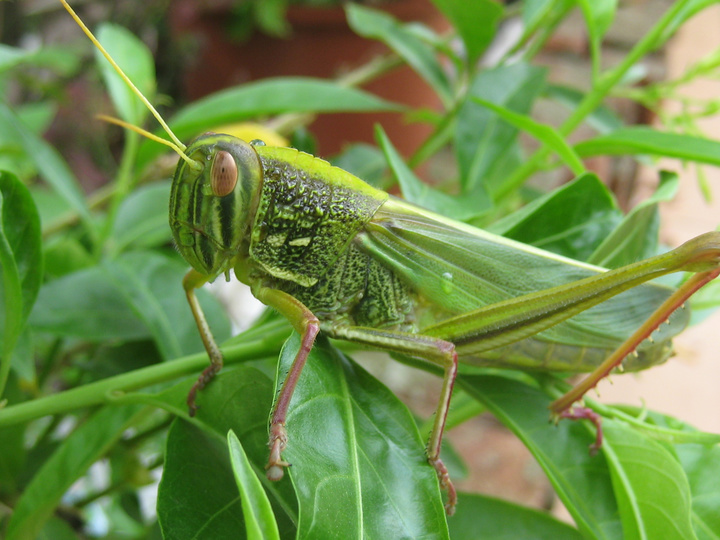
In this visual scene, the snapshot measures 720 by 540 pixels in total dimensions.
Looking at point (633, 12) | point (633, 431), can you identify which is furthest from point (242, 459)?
point (633, 12)

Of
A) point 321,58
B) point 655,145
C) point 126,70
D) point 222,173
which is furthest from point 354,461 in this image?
point 321,58

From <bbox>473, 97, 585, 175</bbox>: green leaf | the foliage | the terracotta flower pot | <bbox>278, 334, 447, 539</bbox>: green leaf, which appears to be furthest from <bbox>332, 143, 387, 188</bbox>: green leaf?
the terracotta flower pot

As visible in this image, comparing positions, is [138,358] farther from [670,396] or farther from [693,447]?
[670,396]

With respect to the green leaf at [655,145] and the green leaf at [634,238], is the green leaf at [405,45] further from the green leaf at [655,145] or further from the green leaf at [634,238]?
the green leaf at [634,238]

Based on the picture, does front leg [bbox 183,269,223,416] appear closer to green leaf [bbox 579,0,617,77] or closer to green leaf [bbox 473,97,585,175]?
green leaf [bbox 473,97,585,175]

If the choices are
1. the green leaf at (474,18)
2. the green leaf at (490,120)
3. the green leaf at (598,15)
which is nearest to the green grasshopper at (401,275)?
the green leaf at (490,120)

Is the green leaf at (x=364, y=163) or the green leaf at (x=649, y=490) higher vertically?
the green leaf at (x=364, y=163)

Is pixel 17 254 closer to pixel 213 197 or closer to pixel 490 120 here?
pixel 213 197
